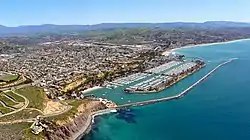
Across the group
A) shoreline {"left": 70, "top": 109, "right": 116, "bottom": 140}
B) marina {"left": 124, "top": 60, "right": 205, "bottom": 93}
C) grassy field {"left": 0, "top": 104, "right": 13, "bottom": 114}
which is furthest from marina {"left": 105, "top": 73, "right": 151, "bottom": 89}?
grassy field {"left": 0, "top": 104, "right": 13, "bottom": 114}

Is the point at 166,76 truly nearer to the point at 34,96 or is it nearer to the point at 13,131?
the point at 34,96

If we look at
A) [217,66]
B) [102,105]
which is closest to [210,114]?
[102,105]

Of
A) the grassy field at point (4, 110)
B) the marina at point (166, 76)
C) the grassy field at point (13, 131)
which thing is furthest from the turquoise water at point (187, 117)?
the grassy field at point (4, 110)

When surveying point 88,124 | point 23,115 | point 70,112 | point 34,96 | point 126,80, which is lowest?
point 126,80

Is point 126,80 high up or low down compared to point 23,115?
down

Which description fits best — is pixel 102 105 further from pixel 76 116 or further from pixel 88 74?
pixel 88 74

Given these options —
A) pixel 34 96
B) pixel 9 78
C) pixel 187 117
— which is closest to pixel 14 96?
pixel 34 96
